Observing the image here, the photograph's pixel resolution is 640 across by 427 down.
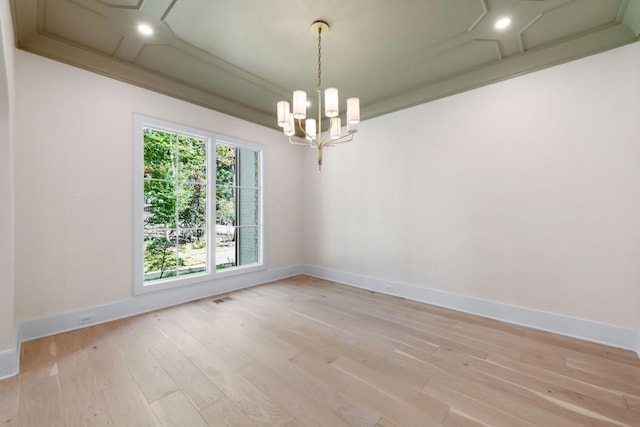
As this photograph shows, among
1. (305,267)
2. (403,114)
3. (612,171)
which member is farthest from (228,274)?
(612,171)

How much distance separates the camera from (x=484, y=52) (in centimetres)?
282

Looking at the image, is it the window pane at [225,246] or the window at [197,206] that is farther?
the window pane at [225,246]

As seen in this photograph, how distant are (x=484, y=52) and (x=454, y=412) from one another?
3.45m

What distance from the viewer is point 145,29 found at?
A: 98.0 inches

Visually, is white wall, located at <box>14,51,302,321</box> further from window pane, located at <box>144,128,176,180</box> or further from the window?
window pane, located at <box>144,128,176,180</box>

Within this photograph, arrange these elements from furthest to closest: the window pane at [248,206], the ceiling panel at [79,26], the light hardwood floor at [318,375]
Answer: the window pane at [248,206] → the ceiling panel at [79,26] → the light hardwood floor at [318,375]

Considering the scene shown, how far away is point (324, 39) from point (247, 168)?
8.95ft

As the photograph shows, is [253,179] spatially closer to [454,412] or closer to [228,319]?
[228,319]

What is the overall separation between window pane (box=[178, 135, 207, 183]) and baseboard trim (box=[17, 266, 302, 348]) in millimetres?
1685

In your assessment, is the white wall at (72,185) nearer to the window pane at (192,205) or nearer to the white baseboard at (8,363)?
the white baseboard at (8,363)

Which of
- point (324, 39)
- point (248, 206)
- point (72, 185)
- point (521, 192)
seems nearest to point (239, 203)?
point (248, 206)

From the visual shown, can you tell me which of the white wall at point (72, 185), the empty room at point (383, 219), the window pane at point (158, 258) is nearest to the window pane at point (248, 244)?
the empty room at point (383, 219)

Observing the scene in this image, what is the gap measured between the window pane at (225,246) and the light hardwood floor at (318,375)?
132 centimetres

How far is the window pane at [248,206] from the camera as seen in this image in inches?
183
